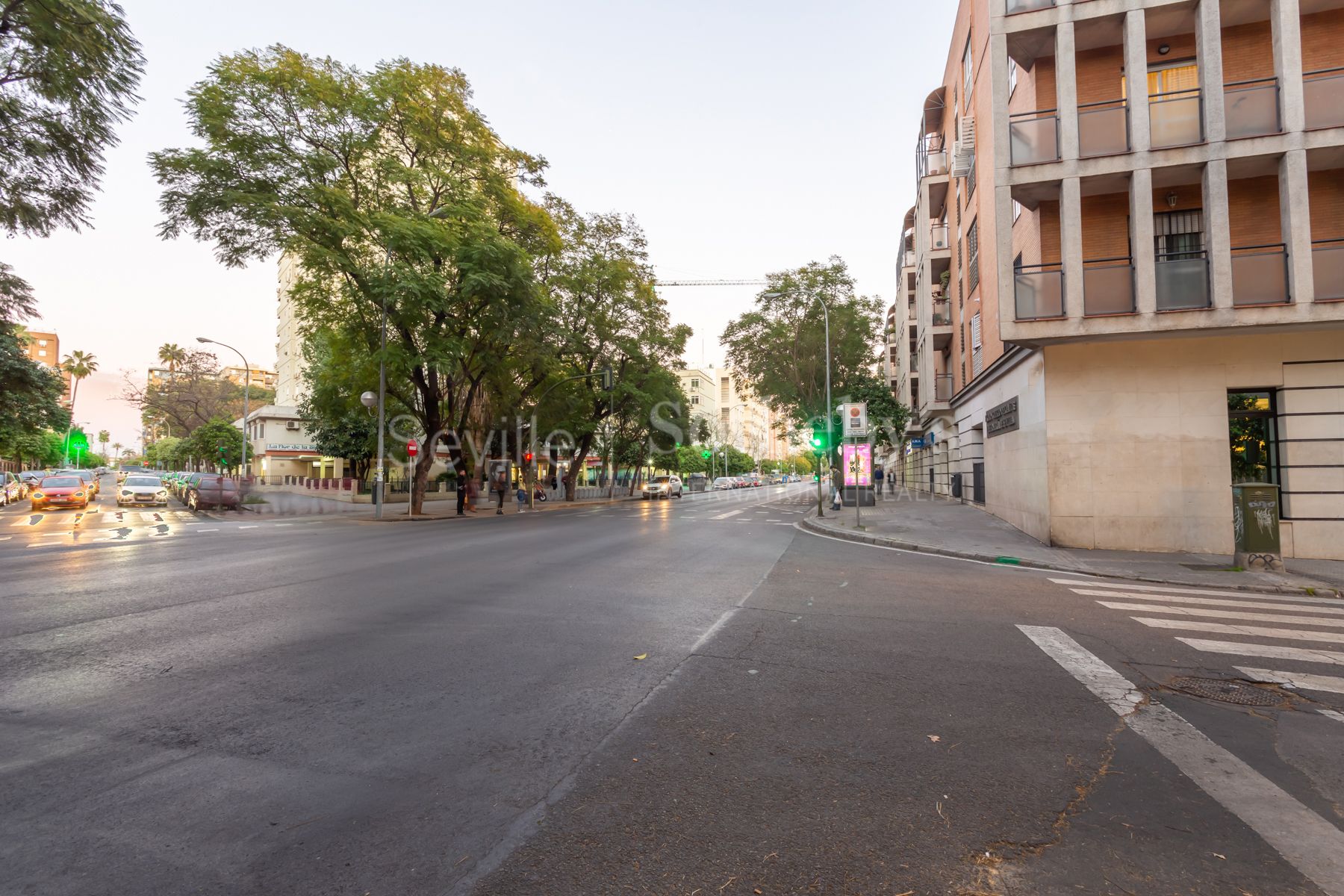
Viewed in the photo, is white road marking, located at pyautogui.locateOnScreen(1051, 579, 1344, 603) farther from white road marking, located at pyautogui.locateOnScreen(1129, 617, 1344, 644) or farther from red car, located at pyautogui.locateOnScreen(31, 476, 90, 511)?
red car, located at pyautogui.locateOnScreen(31, 476, 90, 511)

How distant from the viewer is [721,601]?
7625 mm

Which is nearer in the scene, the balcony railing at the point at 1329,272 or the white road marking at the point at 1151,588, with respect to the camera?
the white road marking at the point at 1151,588

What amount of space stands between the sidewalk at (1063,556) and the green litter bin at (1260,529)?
0.25 meters

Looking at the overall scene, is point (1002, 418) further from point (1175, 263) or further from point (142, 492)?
point (142, 492)

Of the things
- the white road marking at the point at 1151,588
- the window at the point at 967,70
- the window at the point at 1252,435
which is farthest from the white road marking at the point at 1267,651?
the window at the point at 967,70

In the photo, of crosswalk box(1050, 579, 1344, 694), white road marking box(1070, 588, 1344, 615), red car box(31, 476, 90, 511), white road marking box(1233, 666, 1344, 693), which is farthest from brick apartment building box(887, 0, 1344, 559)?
red car box(31, 476, 90, 511)

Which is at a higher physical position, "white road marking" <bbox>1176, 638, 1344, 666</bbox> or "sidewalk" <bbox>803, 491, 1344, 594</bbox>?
"white road marking" <bbox>1176, 638, 1344, 666</bbox>

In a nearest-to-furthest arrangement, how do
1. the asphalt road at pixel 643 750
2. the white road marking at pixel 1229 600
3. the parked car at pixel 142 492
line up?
the asphalt road at pixel 643 750 < the white road marking at pixel 1229 600 < the parked car at pixel 142 492

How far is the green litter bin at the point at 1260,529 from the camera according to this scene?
35.5 ft

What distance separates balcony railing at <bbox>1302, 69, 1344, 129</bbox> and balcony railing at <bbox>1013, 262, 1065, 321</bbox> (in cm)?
502

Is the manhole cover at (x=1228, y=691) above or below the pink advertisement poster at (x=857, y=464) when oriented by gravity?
below

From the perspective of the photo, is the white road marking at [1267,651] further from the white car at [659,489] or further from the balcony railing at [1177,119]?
the white car at [659,489]

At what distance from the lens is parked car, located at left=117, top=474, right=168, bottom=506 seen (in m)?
30.0

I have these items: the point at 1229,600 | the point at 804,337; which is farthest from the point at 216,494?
the point at 1229,600
